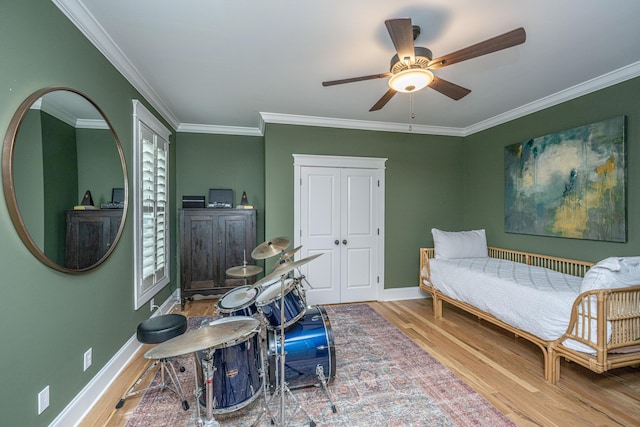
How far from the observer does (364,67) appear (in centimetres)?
253

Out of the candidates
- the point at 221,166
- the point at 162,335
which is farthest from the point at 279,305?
the point at 221,166

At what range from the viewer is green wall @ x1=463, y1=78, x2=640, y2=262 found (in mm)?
2584

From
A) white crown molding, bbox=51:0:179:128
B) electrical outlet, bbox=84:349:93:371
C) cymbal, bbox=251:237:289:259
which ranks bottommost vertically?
electrical outlet, bbox=84:349:93:371

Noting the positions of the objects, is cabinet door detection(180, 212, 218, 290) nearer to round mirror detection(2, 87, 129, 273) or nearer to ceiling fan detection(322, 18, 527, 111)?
round mirror detection(2, 87, 129, 273)

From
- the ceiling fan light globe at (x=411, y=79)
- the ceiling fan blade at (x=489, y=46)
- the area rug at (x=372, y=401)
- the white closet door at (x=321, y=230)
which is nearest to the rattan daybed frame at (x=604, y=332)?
the area rug at (x=372, y=401)

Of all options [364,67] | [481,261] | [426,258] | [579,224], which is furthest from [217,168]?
[579,224]

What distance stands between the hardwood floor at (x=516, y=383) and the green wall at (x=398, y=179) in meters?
1.36

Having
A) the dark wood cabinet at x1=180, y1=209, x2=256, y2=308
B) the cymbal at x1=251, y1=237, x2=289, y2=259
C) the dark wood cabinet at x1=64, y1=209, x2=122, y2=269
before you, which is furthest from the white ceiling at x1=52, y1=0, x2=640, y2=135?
the cymbal at x1=251, y1=237, x2=289, y2=259

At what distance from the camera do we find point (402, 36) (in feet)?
5.28

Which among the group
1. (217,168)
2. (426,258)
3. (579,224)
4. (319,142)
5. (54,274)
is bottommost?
(426,258)

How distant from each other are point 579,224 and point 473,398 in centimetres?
225

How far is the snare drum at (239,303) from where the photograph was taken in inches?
83.4

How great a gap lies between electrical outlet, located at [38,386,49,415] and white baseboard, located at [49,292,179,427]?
15 cm

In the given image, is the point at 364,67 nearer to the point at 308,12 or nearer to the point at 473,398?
the point at 308,12
